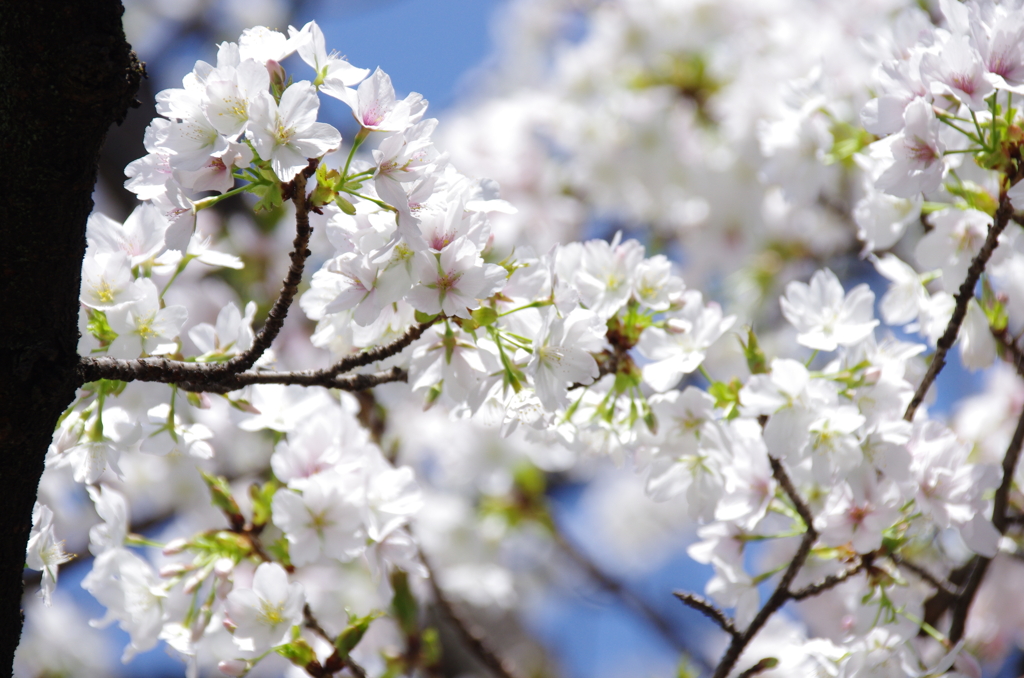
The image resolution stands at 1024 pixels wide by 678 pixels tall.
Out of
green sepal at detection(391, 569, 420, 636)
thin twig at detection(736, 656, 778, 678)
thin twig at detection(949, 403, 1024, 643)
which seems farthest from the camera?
green sepal at detection(391, 569, 420, 636)

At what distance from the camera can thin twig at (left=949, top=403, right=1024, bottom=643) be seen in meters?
1.28

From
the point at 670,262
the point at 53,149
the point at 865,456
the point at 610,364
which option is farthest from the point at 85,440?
the point at 865,456

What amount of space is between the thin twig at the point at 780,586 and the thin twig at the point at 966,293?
19cm

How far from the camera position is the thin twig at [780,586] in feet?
3.68

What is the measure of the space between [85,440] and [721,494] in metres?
0.85

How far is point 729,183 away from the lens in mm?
3018

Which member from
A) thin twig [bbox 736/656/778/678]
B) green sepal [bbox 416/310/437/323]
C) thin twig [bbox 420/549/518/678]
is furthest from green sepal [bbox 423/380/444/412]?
thin twig [bbox 736/656/778/678]

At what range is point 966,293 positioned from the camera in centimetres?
110

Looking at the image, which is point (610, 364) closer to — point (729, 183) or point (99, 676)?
point (729, 183)

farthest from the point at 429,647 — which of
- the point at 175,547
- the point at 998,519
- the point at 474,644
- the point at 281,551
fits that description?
the point at 998,519

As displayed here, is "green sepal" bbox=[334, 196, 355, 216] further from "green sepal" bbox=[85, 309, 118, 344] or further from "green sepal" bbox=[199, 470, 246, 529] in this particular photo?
"green sepal" bbox=[199, 470, 246, 529]

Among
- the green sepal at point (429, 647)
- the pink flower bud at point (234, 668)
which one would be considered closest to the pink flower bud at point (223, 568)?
the pink flower bud at point (234, 668)

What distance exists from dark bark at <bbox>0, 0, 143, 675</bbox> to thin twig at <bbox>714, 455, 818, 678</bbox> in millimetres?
881

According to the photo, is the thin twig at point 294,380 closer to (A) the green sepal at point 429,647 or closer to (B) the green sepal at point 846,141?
(A) the green sepal at point 429,647
